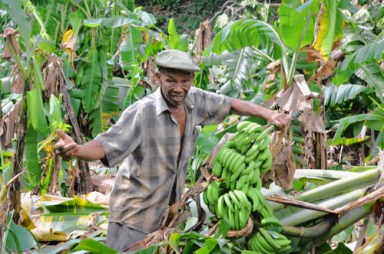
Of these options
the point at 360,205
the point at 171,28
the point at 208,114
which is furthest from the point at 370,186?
the point at 171,28

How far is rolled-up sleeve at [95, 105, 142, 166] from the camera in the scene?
2.51m

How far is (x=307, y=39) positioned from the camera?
9.98 feet

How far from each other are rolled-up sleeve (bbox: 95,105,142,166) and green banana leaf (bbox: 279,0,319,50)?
766mm

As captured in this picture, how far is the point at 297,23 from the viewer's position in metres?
2.93

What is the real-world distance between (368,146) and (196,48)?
5.15 ft

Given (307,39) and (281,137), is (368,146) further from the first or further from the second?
(281,137)

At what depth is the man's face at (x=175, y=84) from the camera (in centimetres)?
256

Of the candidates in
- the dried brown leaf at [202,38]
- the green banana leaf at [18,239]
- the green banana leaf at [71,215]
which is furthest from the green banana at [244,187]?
the dried brown leaf at [202,38]

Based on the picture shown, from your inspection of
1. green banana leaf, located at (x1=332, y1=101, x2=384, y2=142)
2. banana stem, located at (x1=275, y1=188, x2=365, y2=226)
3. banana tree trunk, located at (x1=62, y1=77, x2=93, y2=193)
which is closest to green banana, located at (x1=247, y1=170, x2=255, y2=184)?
banana stem, located at (x1=275, y1=188, x2=365, y2=226)

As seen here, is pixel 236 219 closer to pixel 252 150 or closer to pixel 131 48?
pixel 252 150

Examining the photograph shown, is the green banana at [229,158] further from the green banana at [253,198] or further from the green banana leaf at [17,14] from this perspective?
the green banana leaf at [17,14]

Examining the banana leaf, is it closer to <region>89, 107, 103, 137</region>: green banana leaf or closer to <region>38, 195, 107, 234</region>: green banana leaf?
<region>38, 195, 107, 234</region>: green banana leaf

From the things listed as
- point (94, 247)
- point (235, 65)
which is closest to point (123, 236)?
point (94, 247)

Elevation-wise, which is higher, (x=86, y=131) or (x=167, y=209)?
(x=167, y=209)
